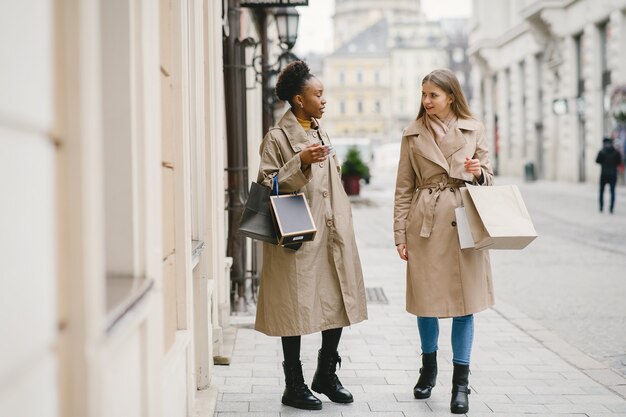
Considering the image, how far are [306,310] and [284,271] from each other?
25cm

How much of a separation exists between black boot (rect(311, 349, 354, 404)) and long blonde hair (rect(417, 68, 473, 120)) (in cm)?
162

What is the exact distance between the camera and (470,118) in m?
5.10

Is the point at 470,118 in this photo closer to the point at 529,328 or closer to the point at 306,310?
the point at 306,310

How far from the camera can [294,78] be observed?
4.89m

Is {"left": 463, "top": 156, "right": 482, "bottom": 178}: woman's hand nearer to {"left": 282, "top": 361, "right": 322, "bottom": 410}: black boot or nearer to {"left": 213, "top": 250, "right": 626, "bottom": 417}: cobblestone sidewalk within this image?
{"left": 213, "top": 250, "right": 626, "bottom": 417}: cobblestone sidewalk

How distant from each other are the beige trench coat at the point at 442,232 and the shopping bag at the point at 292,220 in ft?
2.25

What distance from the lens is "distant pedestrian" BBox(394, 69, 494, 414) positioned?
4922 millimetres

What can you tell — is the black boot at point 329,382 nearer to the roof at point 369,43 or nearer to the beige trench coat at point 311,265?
the beige trench coat at point 311,265

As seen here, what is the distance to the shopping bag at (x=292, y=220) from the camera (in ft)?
15.0

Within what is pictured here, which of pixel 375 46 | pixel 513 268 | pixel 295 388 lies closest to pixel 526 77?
pixel 513 268

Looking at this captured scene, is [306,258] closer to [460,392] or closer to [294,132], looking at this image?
[294,132]

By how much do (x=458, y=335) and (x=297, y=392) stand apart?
1.00 meters

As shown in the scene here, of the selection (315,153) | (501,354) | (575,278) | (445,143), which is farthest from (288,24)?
(315,153)

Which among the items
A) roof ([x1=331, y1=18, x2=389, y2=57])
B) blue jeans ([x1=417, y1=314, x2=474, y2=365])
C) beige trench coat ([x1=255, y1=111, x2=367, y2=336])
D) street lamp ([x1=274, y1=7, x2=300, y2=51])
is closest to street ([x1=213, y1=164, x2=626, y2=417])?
blue jeans ([x1=417, y1=314, x2=474, y2=365])
